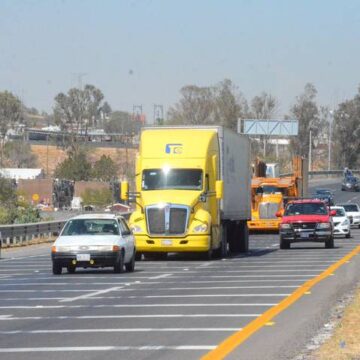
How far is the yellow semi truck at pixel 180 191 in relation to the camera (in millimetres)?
32750

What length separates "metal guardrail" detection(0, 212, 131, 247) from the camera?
156 feet

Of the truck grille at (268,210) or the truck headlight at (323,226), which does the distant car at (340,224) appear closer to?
the truck grille at (268,210)

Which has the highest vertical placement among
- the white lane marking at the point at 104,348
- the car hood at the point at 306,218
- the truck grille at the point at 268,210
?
the truck grille at the point at 268,210

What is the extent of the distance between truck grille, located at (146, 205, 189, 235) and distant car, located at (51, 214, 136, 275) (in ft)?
14.5

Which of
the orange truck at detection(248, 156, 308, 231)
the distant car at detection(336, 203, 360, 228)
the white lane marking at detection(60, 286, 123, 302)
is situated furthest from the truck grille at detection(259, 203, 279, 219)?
the white lane marking at detection(60, 286, 123, 302)

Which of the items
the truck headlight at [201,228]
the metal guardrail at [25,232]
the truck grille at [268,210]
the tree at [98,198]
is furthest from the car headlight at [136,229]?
the tree at [98,198]

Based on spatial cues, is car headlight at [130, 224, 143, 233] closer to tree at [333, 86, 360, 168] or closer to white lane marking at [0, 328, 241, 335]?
white lane marking at [0, 328, 241, 335]

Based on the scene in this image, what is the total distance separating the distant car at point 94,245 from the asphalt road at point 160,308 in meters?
0.34

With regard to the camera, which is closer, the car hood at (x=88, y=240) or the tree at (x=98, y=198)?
the car hood at (x=88, y=240)

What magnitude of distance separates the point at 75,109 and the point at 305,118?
3505 cm

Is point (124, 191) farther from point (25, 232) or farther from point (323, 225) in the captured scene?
point (25, 232)

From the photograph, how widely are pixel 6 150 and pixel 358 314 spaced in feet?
388

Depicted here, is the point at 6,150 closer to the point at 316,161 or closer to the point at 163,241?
the point at 316,161

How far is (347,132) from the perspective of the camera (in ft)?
534
